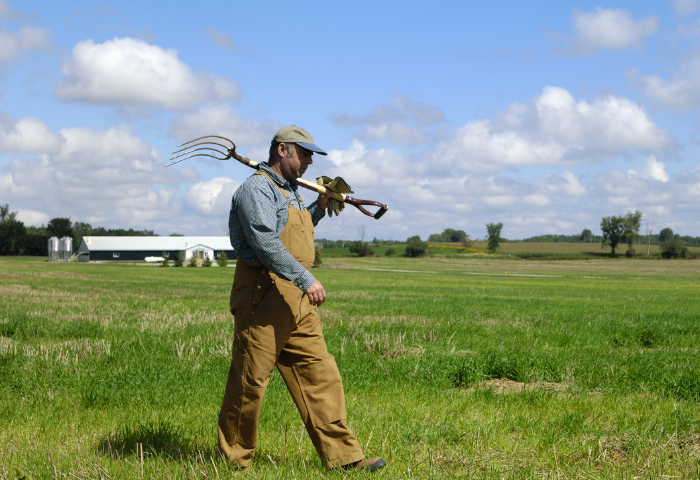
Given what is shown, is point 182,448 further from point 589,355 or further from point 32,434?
point 589,355

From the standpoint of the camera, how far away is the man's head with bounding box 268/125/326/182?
4.41m

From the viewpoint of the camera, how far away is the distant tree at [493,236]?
148 metres

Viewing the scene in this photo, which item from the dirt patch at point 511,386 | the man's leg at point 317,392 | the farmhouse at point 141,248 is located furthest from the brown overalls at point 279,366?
the farmhouse at point 141,248

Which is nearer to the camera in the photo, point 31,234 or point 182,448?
point 182,448

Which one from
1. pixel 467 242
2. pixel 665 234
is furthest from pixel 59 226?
pixel 665 234

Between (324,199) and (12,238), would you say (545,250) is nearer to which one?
(12,238)

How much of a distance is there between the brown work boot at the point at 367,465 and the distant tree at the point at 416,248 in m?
121

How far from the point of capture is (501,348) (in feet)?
30.6

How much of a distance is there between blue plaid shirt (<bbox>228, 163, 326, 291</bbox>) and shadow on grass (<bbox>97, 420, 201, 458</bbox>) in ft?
5.44

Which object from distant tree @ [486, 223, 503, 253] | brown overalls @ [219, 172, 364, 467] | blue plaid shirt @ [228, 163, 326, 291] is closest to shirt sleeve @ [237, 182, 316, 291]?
blue plaid shirt @ [228, 163, 326, 291]

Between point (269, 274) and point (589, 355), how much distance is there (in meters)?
6.60

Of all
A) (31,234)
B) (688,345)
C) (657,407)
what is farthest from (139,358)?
(31,234)

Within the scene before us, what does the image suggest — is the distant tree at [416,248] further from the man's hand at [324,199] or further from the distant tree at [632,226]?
the man's hand at [324,199]

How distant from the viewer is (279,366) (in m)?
4.42
